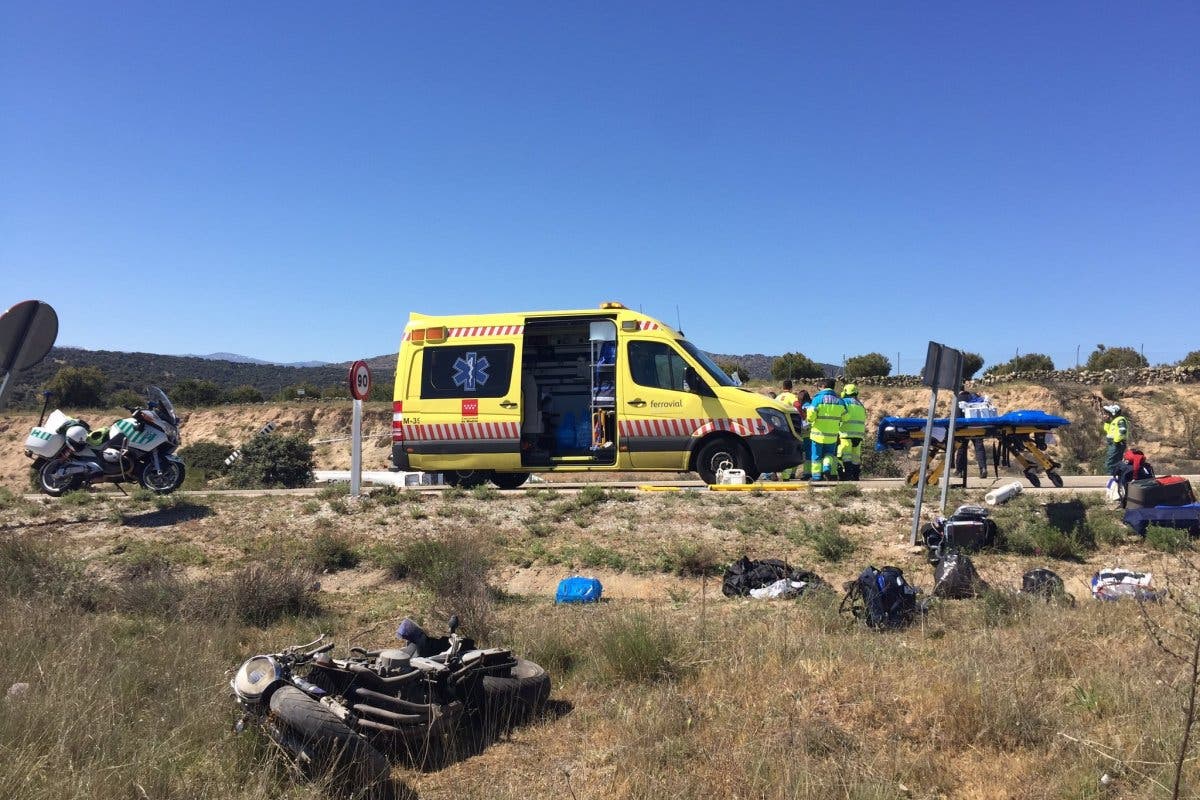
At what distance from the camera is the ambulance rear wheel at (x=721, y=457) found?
12.8 metres

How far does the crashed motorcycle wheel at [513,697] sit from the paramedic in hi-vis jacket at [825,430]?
9544 mm

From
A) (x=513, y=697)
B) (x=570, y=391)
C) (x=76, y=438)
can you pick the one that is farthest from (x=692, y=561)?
(x=76, y=438)

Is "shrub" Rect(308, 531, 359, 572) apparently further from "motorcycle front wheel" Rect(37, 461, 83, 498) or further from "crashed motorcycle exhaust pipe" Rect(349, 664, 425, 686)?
"crashed motorcycle exhaust pipe" Rect(349, 664, 425, 686)

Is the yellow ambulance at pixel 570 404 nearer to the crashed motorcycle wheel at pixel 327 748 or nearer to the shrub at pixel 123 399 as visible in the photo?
the crashed motorcycle wheel at pixel 327 748

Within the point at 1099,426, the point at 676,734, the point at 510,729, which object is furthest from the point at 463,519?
the point at 1099,426

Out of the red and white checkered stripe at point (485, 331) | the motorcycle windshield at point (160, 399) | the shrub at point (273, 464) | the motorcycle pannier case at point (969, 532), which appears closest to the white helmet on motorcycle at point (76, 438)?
the motorcycle windshield at point (160, 399)

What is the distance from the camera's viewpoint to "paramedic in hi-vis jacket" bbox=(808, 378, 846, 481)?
1421cm

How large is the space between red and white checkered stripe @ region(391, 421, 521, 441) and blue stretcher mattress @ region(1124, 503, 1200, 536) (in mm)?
8187

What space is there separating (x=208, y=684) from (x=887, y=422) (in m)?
11.2

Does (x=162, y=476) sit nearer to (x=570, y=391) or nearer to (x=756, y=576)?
(x=570, y=391)

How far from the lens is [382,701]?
191 inches

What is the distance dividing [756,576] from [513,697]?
4.13 meters

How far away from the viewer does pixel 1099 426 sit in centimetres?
3225

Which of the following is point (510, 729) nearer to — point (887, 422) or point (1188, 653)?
point (1188, 653)
